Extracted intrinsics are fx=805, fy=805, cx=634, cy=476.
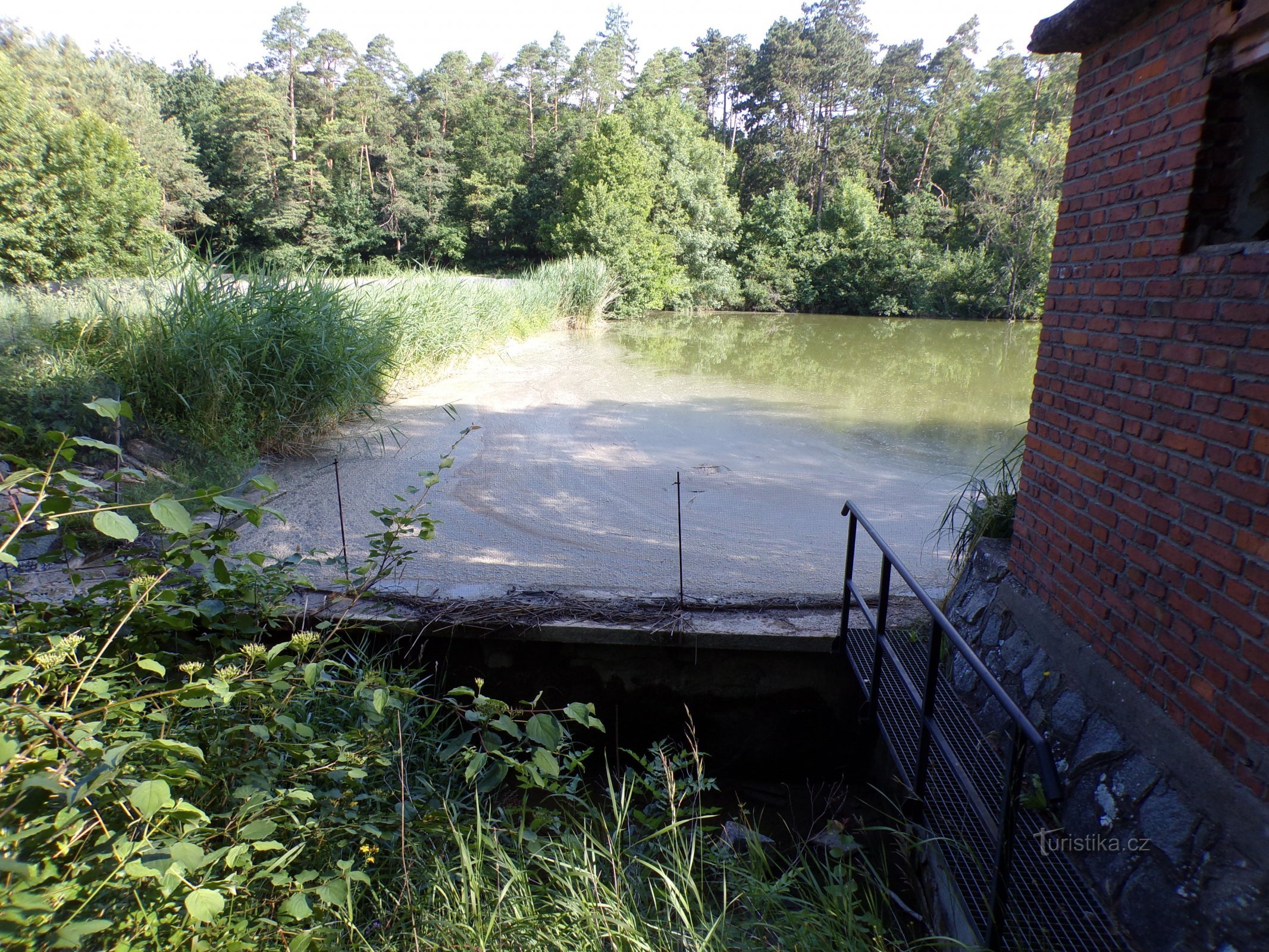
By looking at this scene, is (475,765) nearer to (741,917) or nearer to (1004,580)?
(741,917)

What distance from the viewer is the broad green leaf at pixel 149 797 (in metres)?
1.55

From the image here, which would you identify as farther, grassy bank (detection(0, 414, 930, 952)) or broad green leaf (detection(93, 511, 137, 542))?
grassy bank (detection(0, 414, 930, 952))

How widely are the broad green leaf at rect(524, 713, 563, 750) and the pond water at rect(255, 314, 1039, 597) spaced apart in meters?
2.26

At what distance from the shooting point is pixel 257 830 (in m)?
1.99

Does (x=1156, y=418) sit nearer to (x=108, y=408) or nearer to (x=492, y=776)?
(x=492, y=776)

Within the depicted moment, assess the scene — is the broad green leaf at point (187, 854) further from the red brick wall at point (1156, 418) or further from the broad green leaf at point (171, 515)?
the red brick wall at point (1156, 418)

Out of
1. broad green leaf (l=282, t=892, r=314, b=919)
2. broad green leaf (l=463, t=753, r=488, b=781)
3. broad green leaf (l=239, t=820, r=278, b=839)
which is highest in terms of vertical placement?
broad green leaf (l=239, t=820, r=278, b=839)

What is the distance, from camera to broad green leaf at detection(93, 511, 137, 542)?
168 cm

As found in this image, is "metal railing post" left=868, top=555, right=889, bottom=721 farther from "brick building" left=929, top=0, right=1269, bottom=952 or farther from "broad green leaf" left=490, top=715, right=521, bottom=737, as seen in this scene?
"broad green leaf" left=490, top=715, right=521, bottom=737

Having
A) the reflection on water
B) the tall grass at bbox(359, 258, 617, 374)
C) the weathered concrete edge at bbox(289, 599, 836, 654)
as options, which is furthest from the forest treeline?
the weathered concrete edge at bbox(289, 599, 836, 654)

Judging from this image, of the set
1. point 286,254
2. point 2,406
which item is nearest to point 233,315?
point 2,406

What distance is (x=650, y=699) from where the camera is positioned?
4.39 m

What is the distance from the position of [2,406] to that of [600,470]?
4.94 metres

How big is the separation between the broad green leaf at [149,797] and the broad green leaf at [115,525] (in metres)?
0.50
